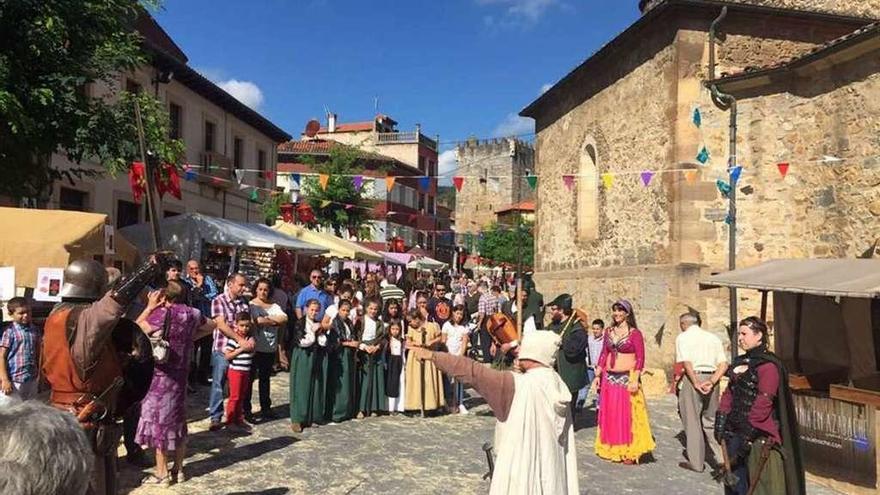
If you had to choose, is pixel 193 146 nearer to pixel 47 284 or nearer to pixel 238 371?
pixel 238 371

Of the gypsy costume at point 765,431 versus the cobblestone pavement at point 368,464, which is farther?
the cobblestone pavement at point 368,464

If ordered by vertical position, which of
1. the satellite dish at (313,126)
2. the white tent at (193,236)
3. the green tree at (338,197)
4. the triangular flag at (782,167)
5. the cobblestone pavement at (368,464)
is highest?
the satellite dish at (313,126)

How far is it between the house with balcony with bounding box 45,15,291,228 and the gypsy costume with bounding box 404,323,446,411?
7.90 m

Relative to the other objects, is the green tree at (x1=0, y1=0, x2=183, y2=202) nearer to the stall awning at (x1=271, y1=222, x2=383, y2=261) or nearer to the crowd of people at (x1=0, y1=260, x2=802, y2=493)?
the crowd of people at (x1=0, y1=260, x2=802, y2=493)

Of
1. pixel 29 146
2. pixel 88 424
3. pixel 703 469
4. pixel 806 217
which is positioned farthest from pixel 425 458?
pixel 806 217

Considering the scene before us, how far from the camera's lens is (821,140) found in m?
11.5

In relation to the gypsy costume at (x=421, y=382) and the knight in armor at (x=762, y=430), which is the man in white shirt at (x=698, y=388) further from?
the gypsy costume at (x=421, y=382)

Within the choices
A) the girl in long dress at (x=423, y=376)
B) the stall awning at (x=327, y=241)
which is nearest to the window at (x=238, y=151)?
the stall awning at (x=327, y=241)

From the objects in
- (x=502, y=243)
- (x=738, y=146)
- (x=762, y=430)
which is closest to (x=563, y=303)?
(x=762, y=430)

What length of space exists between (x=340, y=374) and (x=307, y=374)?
0.71 metres

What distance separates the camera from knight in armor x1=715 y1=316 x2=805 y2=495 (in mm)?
4770

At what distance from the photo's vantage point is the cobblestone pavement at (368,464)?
20.2ft

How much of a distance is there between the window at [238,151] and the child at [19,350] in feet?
57.3

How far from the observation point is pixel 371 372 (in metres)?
9.34
